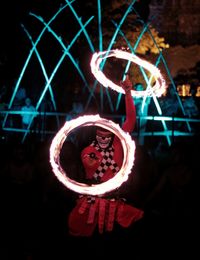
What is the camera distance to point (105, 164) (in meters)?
4.85

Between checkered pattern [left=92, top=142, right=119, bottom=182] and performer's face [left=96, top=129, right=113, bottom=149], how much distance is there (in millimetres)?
48

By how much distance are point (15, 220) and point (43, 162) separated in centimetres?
162

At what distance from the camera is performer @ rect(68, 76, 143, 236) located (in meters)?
4.80

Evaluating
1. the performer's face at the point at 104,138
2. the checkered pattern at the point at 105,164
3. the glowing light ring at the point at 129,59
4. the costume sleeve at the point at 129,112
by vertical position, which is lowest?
the checkered pattern at the point at 105,164

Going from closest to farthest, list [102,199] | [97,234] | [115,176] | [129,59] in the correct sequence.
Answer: [115,176] → [102,199] → [97,234] → [129,59]

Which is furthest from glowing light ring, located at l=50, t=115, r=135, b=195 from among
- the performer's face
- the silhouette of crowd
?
the silhouette of crowd

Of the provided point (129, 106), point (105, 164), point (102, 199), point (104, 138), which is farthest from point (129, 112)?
point (102, 199)

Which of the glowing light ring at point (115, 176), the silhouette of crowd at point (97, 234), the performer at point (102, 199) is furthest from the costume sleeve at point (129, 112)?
the silhouette of crowd at point (97, 234)

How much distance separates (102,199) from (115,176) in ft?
1.04

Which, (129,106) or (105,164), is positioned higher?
(129,106)

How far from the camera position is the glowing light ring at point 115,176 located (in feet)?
15.2

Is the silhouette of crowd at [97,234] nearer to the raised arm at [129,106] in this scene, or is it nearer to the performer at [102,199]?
the performer at [102,199]

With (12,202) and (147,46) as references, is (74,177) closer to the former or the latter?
(12,202)

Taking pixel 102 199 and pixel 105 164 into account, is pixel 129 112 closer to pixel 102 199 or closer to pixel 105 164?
pixel 105 164
